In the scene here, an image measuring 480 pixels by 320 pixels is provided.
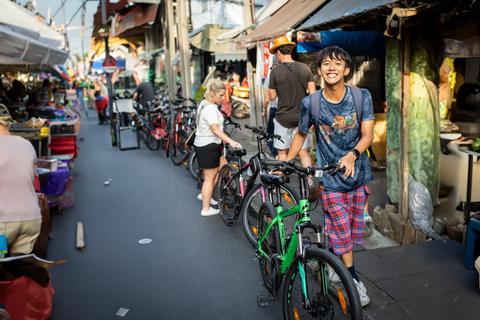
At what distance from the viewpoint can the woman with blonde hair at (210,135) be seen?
21.1 ft

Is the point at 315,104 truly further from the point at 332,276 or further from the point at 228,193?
the point at 228,193

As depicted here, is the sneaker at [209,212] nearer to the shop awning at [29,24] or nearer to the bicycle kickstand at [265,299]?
the bicycle kickstand at [265,299]

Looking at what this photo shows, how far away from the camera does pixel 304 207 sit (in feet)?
10.8

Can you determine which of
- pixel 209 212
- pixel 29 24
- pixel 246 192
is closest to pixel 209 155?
pixel 209 212

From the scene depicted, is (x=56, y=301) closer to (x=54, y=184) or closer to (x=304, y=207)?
(x=304, y=207)

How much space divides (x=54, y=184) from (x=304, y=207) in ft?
17.0

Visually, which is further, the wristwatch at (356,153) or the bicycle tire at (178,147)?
the bicycle tire at (178,147)

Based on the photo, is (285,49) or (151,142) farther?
(151,142)

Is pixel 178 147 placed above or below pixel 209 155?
below

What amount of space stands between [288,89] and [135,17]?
21317 millimetres

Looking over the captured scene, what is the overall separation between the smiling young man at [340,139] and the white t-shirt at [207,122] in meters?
2.83

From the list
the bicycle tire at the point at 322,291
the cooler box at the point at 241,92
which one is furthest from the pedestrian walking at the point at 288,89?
the cooler box at the point at 241,92

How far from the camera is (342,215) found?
3602 millimetres

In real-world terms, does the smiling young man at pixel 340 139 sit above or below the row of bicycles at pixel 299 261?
above
